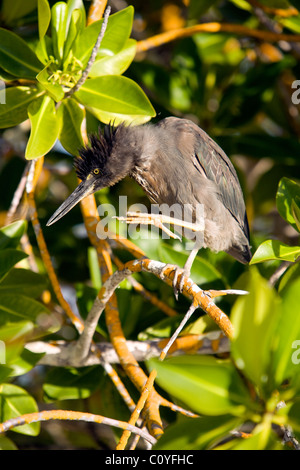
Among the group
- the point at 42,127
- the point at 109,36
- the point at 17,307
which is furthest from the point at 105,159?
the point at 17,307

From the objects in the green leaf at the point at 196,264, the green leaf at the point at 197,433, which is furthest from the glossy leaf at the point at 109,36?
the green leaf at the point at 197,433

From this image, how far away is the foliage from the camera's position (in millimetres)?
1283

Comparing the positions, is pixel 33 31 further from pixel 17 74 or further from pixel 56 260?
pixel 56 260

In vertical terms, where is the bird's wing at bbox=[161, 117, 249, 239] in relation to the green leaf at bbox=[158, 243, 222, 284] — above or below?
above

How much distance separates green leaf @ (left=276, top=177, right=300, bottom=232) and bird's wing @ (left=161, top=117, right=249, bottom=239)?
47cm

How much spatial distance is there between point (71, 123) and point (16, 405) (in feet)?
3.79

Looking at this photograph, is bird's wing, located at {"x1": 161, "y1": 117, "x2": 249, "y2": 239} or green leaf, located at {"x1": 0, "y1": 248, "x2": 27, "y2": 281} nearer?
green leaf, located at {"x1": 0, "y1": 248, "x2": 27, "y2": 281}

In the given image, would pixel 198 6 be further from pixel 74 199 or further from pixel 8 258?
pixel 8 258

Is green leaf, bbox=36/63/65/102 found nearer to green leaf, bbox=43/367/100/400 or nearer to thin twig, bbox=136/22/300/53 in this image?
thin twig, bbox=136/22/300/53

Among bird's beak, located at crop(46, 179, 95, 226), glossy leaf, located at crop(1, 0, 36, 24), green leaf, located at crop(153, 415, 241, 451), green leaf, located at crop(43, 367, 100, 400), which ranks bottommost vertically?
green leaf, located at crop(43, 367, 100, 400)

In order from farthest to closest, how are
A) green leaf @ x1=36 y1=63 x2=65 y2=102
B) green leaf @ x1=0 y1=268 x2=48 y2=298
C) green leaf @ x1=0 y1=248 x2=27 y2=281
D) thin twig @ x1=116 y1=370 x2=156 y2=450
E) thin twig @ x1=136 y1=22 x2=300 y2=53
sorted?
thin twig @ x1=136 y1=22 x2=300 y2=53 → green leaf @ x1=0 y1=268 x2=48 y2=298 → green leaf @ x1=0 y1=248 x2=27 y2=281 → green leaf @ x1=36 y1=63 x2=65 y2=102 → thin twig @ x1=116 y1=370 x2=156 y2=450

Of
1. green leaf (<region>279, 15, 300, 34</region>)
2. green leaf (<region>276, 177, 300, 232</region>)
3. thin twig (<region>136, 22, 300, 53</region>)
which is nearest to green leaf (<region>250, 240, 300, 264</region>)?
green leaf (<region>276, 177, 300, 232</region>)

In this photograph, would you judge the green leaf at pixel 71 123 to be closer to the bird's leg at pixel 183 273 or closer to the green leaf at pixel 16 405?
the bird's leg at pixel 183 273
